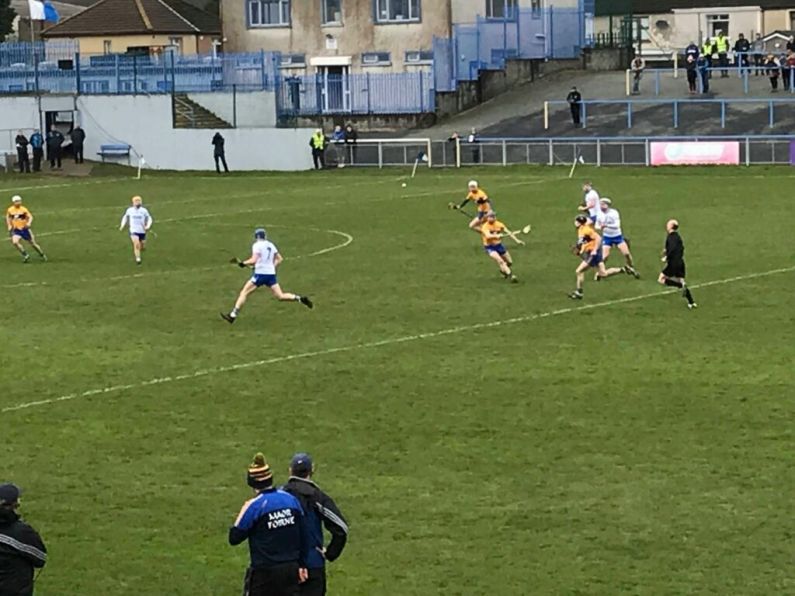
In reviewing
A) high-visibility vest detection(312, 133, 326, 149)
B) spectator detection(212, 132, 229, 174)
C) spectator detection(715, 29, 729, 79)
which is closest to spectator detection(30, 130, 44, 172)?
spectator detection(212, 132, 229, 174)

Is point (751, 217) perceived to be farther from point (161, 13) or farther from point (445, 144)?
point (161, 13)

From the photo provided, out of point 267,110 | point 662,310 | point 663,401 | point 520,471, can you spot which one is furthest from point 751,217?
point 267,110

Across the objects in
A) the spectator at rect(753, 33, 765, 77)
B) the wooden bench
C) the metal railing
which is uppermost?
the spectator at rect(753, 33, 765, 77)

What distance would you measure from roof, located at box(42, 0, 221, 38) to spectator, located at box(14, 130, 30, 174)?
26.5 meters

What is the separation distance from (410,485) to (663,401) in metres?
5.90

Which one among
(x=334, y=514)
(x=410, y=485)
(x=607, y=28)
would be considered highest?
(x=607, y=28)

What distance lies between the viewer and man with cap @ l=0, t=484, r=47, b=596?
14031 mm

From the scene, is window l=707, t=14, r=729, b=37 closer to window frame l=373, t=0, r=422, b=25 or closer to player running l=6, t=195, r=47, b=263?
window frame l=373, t=0, r=422, b=25

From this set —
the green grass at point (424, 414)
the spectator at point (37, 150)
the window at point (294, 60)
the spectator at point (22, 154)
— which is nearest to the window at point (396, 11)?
the window at point (294, 60)

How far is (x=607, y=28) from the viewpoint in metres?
98.1

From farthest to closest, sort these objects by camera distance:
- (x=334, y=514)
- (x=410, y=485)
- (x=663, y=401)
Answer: (x=663, y=401) → (x=410, y=485) → (x=334, y=514)

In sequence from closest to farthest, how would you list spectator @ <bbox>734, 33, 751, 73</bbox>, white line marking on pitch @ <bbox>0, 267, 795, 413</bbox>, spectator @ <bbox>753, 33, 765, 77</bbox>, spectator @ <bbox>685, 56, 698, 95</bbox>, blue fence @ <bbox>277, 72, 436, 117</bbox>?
white line marking on pitch @ <bbox>0, 267, 795, 413</bbox> → spectator @ <bbox>685, 56, 698, 95</bbox> → spectator @ <bbox>753, 33, 765, 77</bbox> → blue fence @ <bbox>277, 72, 436, 117</bbox> → spectator @ <bbox>734, 33, 751, 73</bbox>

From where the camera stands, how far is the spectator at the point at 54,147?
75.6 metres

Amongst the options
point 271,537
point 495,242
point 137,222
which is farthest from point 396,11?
point 271,537
